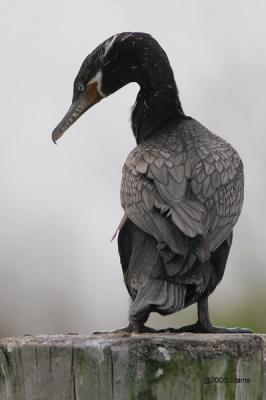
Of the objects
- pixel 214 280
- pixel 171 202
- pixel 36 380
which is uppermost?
pixel 171 202

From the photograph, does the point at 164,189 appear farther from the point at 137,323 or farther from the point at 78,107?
the point at 78,107

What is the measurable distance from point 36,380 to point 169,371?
659 mm

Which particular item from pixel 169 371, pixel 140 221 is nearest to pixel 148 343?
pixel 169 371

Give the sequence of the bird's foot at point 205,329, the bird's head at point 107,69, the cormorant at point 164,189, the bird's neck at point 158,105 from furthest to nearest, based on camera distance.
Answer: the bird's neck at point 158,105 → the bird's head at point 107,69 → the bird's foot at point 205,329 → the cormorant at point 164,189

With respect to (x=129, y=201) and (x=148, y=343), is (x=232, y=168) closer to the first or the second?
(x=129, y=201)

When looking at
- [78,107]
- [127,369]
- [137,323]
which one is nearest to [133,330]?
[137,323]

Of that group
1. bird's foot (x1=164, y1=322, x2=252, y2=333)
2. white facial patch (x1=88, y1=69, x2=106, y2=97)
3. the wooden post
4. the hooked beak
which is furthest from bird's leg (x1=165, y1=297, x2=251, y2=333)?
Answer: white facial patch (x1=88, y1=69, x2=106, y2=97)

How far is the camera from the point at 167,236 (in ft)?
20.6

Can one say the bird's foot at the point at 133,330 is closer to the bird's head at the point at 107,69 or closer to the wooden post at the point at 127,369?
the wooden post at the point at 127,369

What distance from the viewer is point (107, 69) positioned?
7.29 metres

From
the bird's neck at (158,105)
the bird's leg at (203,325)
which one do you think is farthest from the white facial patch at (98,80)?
the bird's leg at (203,325)

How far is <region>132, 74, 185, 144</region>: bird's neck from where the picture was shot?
7383 millimetres

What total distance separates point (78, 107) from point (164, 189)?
1.14 m

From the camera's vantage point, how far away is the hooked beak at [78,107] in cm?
727
